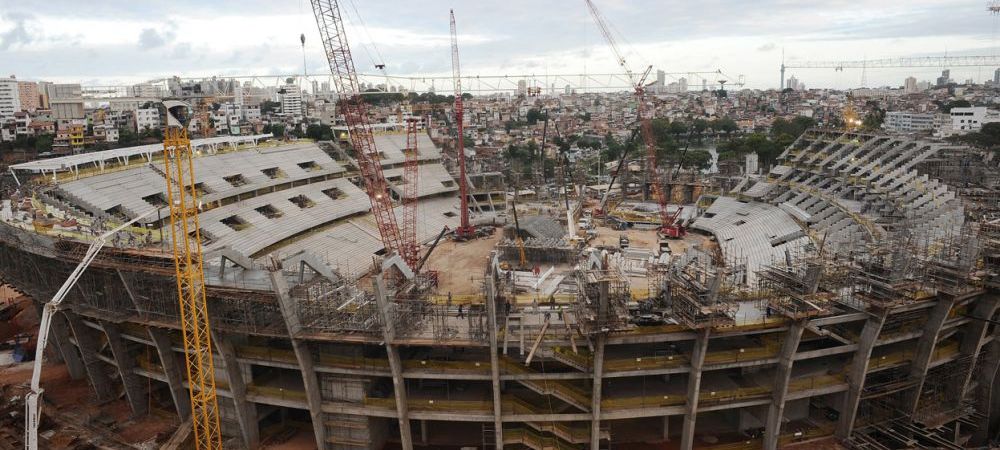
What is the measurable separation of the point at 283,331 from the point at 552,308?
14.1 m

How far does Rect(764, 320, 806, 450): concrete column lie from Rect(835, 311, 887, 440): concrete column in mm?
3441

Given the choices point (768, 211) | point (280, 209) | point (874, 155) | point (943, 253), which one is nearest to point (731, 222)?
point (768, 211)

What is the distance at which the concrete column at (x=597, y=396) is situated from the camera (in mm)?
30928

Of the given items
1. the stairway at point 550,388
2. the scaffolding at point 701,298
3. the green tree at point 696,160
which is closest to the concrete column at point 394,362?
the stairway at point 550,388

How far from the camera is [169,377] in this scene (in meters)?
36.5

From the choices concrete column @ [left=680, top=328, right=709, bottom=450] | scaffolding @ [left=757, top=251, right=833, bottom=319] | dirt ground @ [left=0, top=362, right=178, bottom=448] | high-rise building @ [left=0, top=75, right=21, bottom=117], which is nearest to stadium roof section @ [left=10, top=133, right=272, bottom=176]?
dirt ground @ [left=0, top=362, right=178, bottom=448]

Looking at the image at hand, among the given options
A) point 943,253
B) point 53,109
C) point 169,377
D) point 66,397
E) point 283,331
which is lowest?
point 66,397

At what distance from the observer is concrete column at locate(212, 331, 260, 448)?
1342 inches

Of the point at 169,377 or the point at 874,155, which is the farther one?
the point at 874,155

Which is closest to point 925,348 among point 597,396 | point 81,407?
point 597,396

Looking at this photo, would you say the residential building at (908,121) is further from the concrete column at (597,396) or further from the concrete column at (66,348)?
the concrete column at (66,348)

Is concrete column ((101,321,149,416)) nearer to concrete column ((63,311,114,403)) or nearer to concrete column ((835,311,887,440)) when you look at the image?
concrete column ((63,311,114,403))

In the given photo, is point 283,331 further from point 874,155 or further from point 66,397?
point 874,155

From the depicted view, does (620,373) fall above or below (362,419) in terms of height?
above
